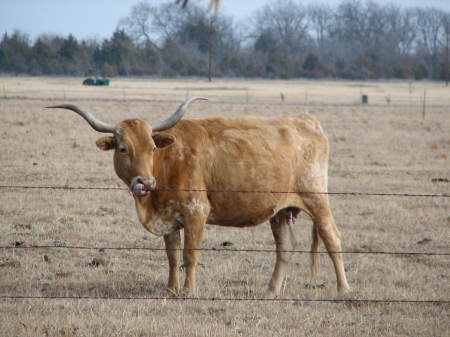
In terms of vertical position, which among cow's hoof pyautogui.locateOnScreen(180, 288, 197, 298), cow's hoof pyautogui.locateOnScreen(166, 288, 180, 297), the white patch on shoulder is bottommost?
cow's hoof pyautogui.locateOnScreen(166, 288, 180, 297)

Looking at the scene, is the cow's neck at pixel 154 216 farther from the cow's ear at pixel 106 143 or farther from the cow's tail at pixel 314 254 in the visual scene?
the cow's tail at pixel 314 254

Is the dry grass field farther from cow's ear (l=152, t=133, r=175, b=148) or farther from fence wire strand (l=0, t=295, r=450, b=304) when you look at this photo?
cow's ear (l=152, t=133, r=175, b=148)

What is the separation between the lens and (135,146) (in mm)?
7336

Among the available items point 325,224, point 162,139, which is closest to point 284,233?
point 325,224

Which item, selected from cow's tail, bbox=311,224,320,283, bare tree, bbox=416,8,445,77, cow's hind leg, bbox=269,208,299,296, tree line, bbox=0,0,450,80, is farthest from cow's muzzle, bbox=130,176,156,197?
bare tree, bbox=416,8,445,77

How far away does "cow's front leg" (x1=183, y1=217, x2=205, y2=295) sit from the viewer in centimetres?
754

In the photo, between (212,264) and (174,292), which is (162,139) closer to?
(174,292)

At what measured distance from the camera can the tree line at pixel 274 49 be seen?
61656 millimetres

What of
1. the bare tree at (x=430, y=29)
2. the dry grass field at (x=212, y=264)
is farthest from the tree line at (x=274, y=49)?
the dry grass field at (x=212, y=264)

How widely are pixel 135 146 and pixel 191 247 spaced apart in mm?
1157

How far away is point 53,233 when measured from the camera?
10266 mm

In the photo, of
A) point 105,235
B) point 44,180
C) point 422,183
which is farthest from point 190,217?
point 422,183

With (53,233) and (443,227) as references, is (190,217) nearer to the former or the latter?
(53,233)

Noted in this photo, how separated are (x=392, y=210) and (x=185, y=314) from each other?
6356mm
